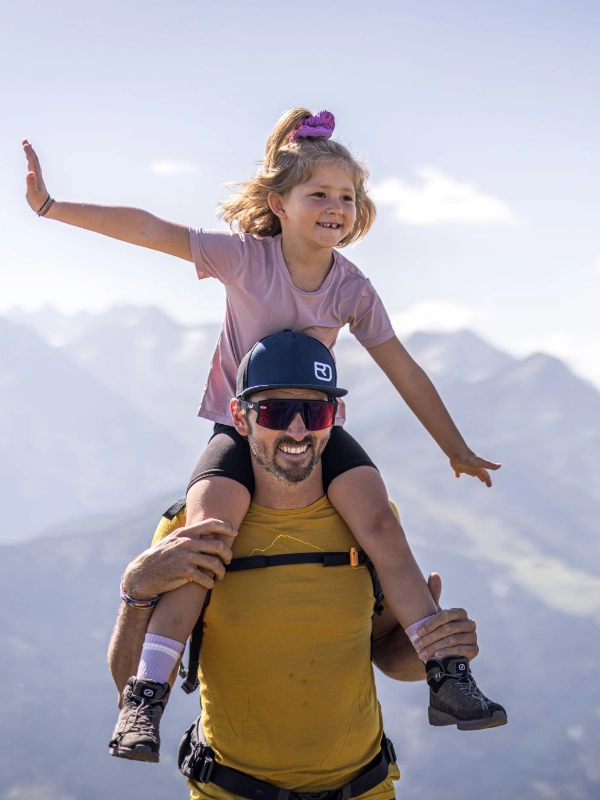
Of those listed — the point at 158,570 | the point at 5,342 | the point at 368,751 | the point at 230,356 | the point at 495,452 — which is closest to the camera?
the point at 158,570

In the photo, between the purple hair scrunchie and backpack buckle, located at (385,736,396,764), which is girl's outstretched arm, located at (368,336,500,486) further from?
backpack buckle, located at (385,736,396,764)

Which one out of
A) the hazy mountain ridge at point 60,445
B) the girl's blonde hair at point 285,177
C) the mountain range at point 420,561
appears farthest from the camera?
the hazy mountain ridge at point 60,445

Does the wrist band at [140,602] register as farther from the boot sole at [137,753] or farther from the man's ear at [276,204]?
the man's ear at [276,204]

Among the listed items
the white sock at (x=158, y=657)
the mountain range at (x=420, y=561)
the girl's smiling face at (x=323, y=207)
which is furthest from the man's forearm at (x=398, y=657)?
the mountain range at (x=420, y=561)

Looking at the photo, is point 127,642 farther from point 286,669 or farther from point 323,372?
point 323,372

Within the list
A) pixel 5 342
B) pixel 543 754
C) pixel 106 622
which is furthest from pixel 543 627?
pixel 5 342

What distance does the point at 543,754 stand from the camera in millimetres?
27641

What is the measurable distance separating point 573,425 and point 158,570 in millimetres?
37575

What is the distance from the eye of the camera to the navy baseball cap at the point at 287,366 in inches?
141

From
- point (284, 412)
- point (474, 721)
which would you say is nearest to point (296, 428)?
point (284, 412)

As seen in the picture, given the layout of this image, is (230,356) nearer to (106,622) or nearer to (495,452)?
(106,622)

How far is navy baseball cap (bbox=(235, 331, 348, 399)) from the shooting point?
3.59m

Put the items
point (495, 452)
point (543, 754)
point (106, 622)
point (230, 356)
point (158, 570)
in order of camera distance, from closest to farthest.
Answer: point (158, 570)
point (230, 356)
point (543, 754)
point (106, 622)
point (495, 452)

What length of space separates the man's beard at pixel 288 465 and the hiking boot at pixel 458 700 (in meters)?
0.91
